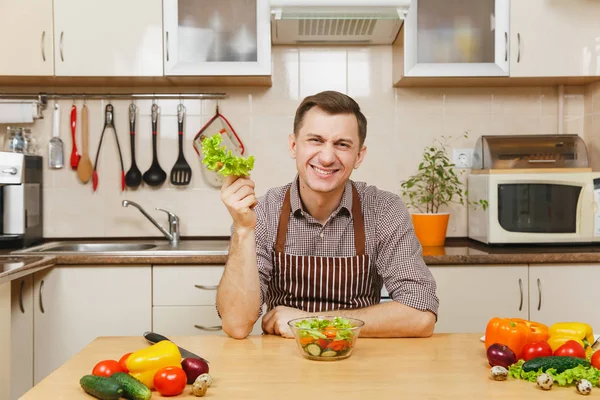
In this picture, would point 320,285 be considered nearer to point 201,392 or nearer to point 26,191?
point 201,392

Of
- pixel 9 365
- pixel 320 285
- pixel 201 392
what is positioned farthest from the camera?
pixel 9 365

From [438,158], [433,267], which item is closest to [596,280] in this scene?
[433,267]

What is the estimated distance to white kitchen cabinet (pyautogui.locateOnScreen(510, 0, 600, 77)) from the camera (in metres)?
2.98

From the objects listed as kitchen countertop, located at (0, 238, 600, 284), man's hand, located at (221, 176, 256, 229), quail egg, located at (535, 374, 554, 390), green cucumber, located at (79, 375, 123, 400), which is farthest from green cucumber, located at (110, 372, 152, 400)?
kitchen countertop, located at (0, 238, 600, 284)

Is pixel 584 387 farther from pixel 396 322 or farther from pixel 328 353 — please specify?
pixel 396 322

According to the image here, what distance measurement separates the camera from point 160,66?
299 cm

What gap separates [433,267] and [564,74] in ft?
3.63

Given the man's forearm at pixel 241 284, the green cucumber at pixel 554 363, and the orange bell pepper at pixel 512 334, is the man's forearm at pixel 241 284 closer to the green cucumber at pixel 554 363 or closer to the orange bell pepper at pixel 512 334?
the orange bell pepper at pixel 512 334

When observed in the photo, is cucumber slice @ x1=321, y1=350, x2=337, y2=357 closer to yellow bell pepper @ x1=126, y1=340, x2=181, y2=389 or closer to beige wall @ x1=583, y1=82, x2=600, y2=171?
yellow bell pepper @ x1=126, y1=340, x2=181, y2=389

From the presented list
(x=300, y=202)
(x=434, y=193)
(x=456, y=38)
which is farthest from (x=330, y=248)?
(x=456, y=38)

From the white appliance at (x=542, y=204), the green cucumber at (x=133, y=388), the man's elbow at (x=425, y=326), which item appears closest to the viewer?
the green cucumber at (x=133, y=388)

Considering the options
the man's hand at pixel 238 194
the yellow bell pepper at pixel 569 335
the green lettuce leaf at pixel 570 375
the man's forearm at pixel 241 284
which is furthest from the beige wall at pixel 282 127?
the green lettuce leaf at pixel 570 375

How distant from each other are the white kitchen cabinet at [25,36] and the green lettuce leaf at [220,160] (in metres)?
1.77

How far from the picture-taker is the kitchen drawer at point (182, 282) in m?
2.74
